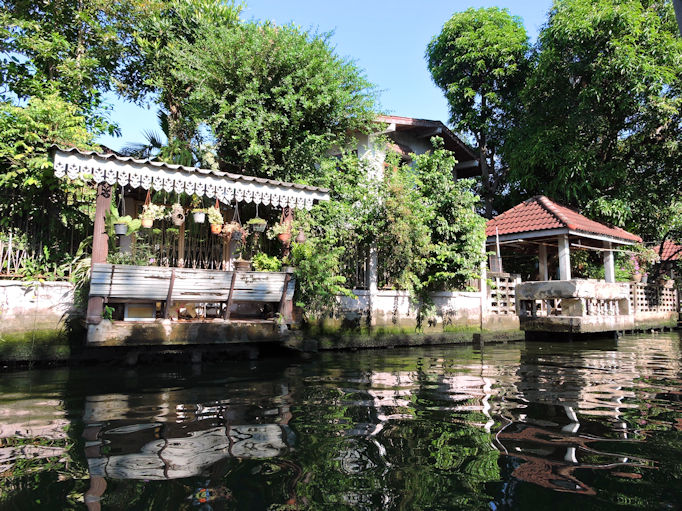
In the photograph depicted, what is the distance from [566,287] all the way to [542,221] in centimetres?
242

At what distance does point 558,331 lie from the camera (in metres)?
13.2

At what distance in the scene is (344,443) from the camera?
3.24m

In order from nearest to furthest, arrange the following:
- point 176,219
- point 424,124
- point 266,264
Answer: point 176,219 → point 266,264 → point 424,124

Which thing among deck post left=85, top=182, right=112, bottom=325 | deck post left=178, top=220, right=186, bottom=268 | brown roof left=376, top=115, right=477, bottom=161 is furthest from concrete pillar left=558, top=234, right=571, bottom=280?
deck post left=85, top=182, right=112, bottom=325

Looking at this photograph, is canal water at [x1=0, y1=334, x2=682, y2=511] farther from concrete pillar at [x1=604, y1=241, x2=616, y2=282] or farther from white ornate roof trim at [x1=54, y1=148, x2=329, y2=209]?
concrete pillar at [x1=604, y1=241, x2=616, y2=282]

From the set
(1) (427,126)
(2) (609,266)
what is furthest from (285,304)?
(2) (609,266)

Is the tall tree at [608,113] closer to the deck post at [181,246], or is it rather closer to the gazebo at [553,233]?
the gazebo at [553,233]

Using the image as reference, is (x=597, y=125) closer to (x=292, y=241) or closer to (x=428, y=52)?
(x=428, y=52)

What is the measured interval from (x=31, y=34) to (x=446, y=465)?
52.5ft

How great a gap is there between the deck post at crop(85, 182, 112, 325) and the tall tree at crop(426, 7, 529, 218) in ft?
63.5

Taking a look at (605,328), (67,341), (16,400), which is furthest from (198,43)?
(605,328)

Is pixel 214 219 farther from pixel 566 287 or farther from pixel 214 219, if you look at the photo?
pixel 566 287

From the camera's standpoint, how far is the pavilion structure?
1322 cm

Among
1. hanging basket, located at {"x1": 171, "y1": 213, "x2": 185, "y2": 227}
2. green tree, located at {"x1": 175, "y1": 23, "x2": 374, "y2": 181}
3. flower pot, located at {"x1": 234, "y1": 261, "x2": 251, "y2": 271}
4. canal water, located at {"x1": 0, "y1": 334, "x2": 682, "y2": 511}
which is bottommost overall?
canal water, located at {"x1": 0, "y1": 334, "x2": 682, "y2": 511}
